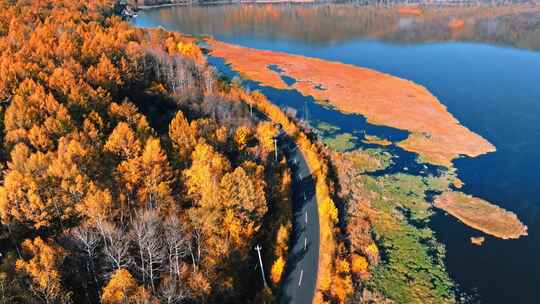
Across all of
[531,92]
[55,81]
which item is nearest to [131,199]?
[55,81]

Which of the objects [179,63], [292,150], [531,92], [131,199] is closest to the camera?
[131,199]

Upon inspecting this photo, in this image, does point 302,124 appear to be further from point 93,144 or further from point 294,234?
point 93,144

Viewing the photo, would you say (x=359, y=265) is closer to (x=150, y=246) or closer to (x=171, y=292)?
(x=171, y=292)

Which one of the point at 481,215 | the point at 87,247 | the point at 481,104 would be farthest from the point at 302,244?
the point at 481,104

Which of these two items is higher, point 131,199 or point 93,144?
point 93,144

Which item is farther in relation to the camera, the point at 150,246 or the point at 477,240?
the point at 477,240

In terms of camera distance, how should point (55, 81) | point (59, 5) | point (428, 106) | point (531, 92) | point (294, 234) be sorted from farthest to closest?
point (59, 5), point (531, 92), point (428, 106), point (55, 81), point (294, 234)

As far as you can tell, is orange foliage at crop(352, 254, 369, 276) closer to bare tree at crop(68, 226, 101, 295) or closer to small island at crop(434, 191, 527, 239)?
small island at crop(434, 191, 527, 239)

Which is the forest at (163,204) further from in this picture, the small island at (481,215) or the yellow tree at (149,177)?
the small island at (481,215)
